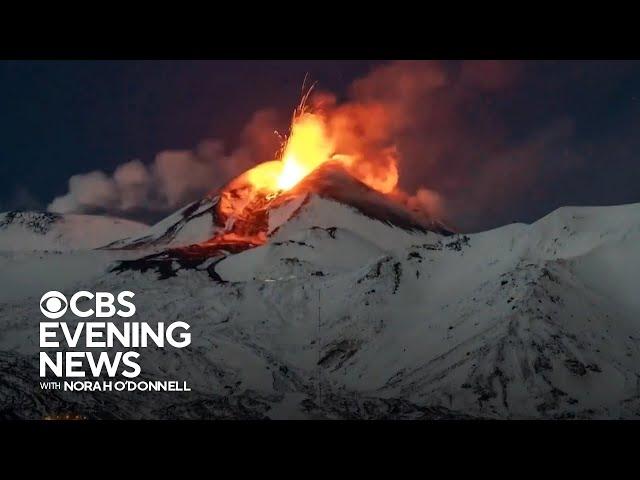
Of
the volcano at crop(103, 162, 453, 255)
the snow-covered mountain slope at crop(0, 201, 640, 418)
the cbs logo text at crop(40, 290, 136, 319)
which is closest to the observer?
the snow-covered mountain slope at crop(0, 201, 640, 418)

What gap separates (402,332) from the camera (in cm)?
8688

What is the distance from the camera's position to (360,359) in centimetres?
8325

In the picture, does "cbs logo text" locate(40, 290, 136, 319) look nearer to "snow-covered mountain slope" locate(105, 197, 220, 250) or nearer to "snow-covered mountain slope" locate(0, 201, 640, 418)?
"snow-covered mountain slope" locate(0, 201, 640, 418)

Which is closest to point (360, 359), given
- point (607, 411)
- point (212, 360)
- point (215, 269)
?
point (212, 360)

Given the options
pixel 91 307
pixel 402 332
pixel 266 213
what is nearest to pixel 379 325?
pixel 402 332

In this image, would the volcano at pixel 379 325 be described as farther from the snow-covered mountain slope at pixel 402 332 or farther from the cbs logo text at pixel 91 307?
the cbs logo text at pixel 91 307

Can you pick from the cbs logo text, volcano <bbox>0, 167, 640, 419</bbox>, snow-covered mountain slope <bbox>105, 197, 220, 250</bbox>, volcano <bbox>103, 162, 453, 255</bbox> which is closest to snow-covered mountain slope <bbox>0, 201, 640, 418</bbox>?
volcano <bbox>0, 167, 640, 419</bbox>

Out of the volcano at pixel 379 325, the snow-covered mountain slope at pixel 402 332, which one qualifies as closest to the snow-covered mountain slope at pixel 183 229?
the volcano at pixel 379 325

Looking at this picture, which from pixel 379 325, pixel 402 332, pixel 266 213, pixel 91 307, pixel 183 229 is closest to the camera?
pixel 402 332

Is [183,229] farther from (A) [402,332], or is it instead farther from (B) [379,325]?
(A) [402,332]

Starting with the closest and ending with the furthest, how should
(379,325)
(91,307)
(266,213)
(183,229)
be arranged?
(379,325) < (91,307) < (183,229) < (266,213)

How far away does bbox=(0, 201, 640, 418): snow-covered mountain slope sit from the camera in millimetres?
68938

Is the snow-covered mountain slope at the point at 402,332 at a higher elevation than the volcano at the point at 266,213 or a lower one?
lower

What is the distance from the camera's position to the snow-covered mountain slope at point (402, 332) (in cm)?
6894
